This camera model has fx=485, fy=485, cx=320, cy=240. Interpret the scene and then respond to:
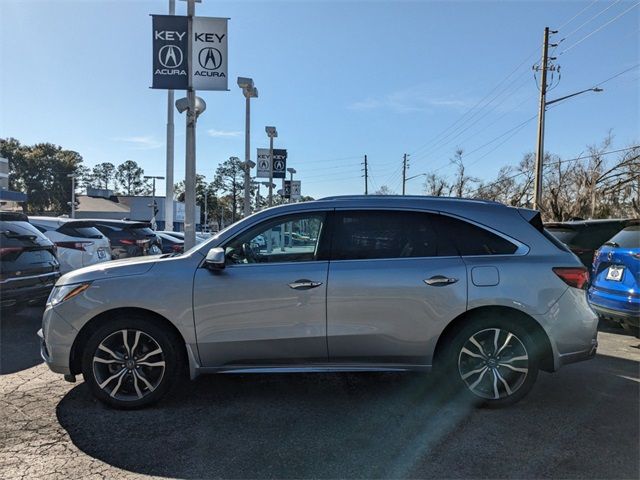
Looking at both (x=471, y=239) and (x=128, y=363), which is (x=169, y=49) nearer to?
(x=128, y=363)

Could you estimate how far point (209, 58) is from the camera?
804cm

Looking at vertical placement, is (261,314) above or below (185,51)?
below

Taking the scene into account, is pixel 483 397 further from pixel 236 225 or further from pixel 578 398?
pixel 236 225

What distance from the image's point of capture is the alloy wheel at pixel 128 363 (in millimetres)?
4059

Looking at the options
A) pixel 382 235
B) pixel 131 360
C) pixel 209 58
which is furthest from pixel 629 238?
pixel 209 58

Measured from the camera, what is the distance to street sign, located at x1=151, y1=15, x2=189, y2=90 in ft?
26.1

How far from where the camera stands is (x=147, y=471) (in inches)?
125

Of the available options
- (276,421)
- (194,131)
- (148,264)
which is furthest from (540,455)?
(194,131)

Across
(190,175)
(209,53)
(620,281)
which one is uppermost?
(209,53)

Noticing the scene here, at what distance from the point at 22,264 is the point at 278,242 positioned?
4.55 metres

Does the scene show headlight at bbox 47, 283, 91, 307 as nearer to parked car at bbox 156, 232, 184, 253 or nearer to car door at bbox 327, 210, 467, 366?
car door at bbox 327, 210, 467, 366

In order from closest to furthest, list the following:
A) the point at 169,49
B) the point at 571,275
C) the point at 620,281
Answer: the point at 571,275 < the point at 620,281 < the point at 169,49

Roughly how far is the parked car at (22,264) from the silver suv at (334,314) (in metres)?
3.08

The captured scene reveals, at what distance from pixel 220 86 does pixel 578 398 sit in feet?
22.2
